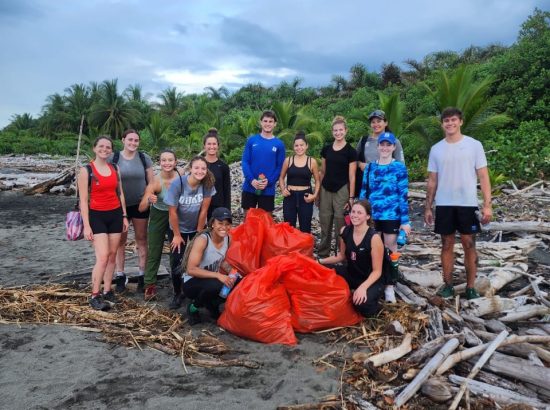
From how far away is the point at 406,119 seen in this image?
57.2 feet

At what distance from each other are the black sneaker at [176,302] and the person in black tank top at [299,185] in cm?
165

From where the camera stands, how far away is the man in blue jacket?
5.31 meters

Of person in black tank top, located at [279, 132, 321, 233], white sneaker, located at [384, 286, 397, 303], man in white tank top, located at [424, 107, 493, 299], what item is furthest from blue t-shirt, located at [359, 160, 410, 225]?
person in black tank top, located at [279, 132, 321, 233]

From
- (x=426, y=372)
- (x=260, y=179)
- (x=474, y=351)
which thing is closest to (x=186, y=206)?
(x=260, y=179)

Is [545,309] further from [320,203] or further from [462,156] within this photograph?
[320,203]

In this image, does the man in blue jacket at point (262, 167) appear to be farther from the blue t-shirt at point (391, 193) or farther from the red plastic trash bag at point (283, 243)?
the blue t-shirt at point (391, 193)

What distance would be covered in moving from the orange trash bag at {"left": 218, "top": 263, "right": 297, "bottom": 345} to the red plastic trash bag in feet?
1.97

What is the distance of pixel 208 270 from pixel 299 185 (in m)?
1.74

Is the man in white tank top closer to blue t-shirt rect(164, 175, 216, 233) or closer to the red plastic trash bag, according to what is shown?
the red plastic trash bag

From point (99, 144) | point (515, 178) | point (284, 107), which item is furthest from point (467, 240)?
point (284, 107)

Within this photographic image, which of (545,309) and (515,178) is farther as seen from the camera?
(515,178)

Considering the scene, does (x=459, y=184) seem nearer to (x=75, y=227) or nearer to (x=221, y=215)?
(x=221, y=215)

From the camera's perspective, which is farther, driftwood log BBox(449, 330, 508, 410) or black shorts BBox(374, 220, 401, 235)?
black shorts BBox(374, 220, 401, 235)

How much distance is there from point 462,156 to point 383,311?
63.7 inches
